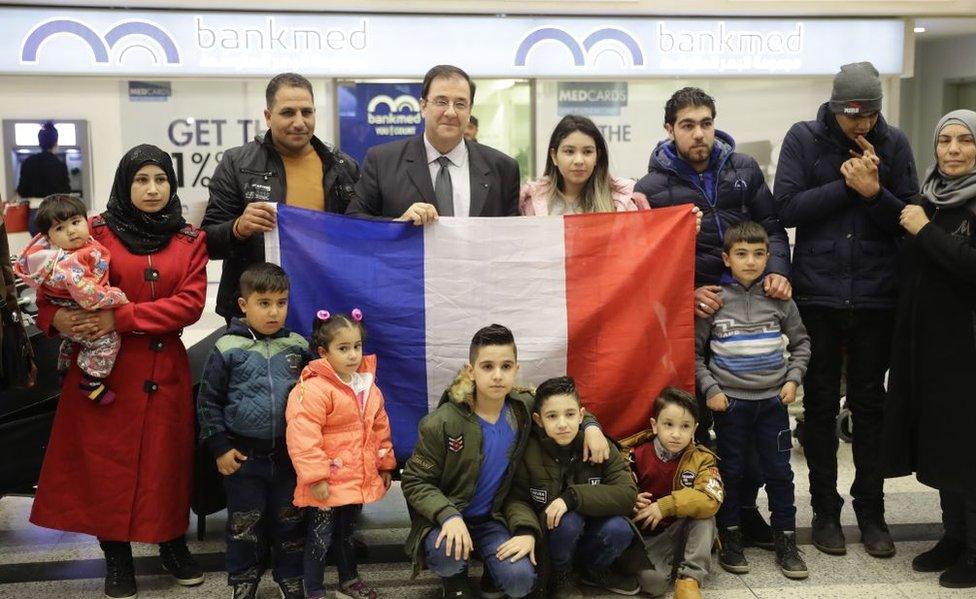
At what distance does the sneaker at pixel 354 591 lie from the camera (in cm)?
305

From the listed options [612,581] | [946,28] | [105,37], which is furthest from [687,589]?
[946,28]

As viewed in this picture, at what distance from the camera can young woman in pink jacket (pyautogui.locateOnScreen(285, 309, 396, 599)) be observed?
9.36ft

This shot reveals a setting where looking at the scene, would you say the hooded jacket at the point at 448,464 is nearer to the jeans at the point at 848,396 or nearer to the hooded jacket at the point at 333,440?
the hooded jacket at the point at 333,440

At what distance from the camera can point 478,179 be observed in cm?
343

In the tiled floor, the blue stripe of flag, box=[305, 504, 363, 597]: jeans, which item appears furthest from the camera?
the blue stripe of flag

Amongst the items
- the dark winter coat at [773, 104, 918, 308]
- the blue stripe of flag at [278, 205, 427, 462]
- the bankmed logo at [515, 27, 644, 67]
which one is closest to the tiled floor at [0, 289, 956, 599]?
the blue stripe of flag at [278, 205, 427, 462]

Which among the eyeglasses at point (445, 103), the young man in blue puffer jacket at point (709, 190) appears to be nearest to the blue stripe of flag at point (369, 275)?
the eyeglasses at point (445, 103)

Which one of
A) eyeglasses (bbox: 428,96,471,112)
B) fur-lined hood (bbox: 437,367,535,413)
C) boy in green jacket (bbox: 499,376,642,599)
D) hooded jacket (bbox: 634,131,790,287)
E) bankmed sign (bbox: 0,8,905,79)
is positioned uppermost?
bankmed sign (bbox: 0,8,905,79)

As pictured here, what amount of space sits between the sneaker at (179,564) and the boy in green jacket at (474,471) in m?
0.87

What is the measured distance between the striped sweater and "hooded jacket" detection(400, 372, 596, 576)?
85cm

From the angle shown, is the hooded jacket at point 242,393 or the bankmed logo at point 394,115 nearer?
the hooded jacket at point 242,393

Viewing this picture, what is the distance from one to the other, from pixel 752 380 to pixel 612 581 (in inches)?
34.5

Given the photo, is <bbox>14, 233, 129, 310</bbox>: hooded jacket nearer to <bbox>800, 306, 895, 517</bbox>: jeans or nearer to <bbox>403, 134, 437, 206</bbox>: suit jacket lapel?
<bbox>403, 134, 437, 206</bbox>: suit jacket lapel

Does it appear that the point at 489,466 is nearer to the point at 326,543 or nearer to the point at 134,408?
the point at 326,543
